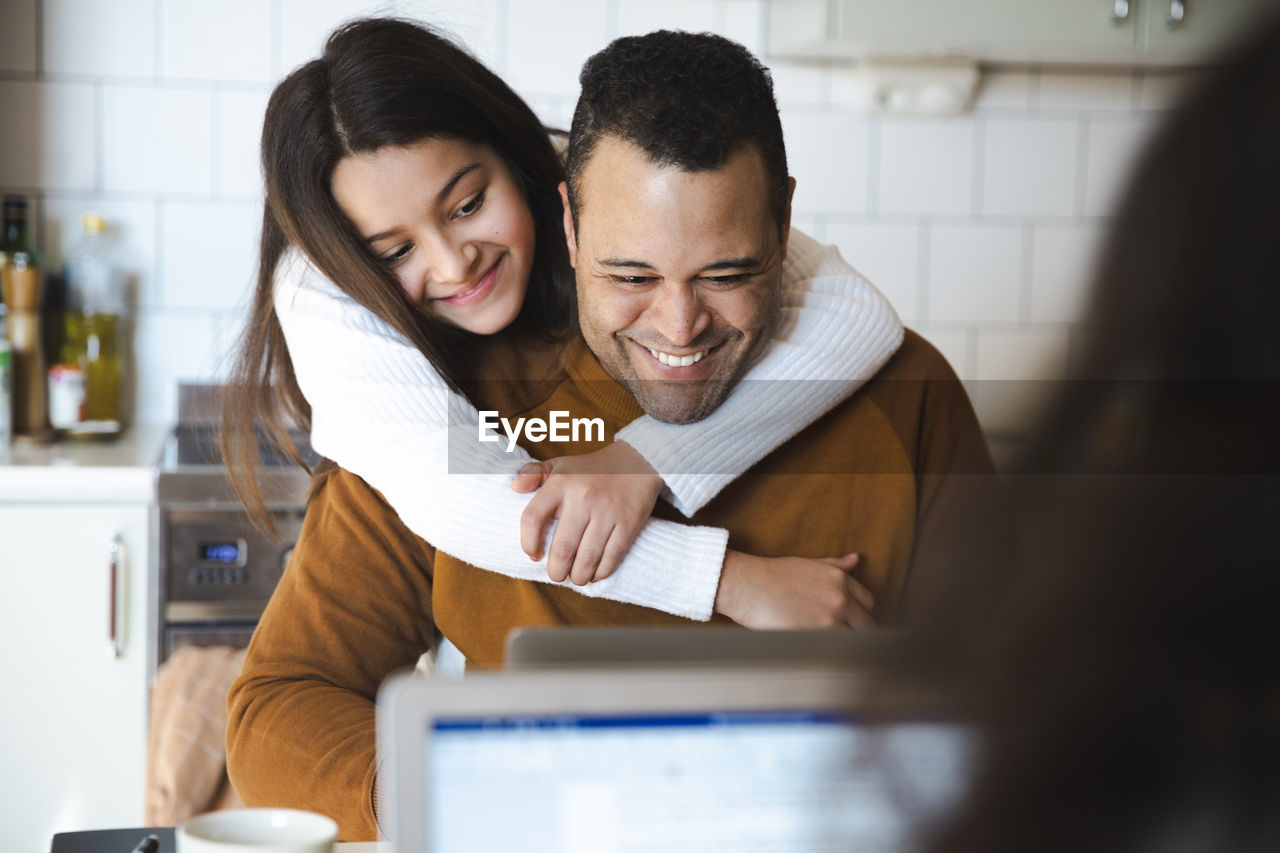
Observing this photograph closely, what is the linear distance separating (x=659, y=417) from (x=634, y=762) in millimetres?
810

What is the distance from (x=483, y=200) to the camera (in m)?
1.35

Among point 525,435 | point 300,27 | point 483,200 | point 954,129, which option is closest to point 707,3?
point 954,129

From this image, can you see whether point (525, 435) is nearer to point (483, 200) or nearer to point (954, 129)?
point (483, 200)

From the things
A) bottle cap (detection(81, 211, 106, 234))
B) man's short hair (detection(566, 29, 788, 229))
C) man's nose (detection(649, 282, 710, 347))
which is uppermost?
man's short hair (detection(566, 29, 788, 229))

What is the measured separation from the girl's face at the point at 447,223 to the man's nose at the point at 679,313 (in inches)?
8.7

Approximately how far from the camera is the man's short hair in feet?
3.78

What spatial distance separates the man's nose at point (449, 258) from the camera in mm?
1293

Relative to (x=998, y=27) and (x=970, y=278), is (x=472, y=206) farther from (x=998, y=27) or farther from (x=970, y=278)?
(x=970, y=278)

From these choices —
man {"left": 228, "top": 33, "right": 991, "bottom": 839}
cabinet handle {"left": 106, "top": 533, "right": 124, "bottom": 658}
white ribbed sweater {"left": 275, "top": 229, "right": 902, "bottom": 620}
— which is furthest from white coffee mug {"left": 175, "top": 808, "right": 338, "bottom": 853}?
cabinet handle {"left": 106, "top": 533, "right": 124, "bottom": 658}

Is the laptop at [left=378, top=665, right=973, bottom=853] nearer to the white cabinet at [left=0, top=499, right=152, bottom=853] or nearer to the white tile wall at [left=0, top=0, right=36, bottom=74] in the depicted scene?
the white cabinet at [left=0, top=499, right=152, bottom=853]

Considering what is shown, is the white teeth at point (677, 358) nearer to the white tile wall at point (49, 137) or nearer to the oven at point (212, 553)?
the oven at point (212, 553)

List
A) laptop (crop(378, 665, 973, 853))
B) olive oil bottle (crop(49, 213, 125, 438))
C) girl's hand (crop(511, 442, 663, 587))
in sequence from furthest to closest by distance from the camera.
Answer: olive oil bottle (crop(49, 213, 125, 438)) → girl's hand (crop(511, 442, 663, 587)) → laptop (crop(378, 665, 973, 853))

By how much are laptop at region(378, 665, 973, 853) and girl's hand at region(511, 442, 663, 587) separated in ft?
2.07

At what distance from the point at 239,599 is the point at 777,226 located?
1256 millimetres
